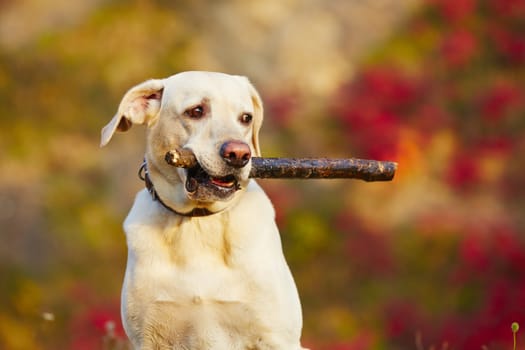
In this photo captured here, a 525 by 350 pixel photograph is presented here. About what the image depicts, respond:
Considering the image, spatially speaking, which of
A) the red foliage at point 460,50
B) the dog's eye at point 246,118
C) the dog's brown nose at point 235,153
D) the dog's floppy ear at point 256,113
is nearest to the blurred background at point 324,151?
the red foliage at point 460,50

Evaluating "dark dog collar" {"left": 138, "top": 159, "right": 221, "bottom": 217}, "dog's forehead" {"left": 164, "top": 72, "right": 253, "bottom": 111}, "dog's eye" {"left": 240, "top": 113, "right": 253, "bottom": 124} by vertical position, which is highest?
"dog's forehead" {"left": 164, "top": 72, "right": 253, "bottom": 111}

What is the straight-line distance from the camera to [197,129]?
3705mm

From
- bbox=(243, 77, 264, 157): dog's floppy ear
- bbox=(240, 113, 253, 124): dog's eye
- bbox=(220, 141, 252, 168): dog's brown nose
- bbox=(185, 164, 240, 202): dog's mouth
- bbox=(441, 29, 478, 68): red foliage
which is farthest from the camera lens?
bbox=(441, 29, 478, 68): red foliage

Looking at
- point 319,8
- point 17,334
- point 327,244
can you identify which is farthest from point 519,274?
point 17,334

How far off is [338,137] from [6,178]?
12.6 ft

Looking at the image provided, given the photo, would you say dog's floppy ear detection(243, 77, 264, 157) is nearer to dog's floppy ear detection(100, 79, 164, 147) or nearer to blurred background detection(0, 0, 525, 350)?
dog's floppy ear detection(100, 79, 164, 147)

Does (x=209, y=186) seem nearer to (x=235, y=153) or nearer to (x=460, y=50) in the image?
(x=235, y=153)

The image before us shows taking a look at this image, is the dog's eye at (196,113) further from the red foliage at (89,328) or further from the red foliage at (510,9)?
the red foliage at (510,9)

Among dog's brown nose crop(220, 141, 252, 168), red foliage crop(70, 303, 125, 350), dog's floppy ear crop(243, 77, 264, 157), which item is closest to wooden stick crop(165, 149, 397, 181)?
dog's brown nose crop(220, 141, 252, 168)

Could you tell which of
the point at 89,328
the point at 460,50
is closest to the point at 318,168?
the point at 89,328

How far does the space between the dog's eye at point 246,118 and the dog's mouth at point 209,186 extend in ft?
0.98

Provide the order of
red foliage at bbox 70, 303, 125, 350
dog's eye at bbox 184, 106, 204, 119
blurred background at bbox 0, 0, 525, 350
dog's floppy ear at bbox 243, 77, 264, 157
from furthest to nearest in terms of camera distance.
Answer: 1. blurred background at bbox 0, 0, 525, 350
2. red foliage at bbox 70, 303, 125, 350
3. dog's floppy ear at bbox 243, 77, 264, 157
4. dog's eye at bbox 184, 106, 204, 119

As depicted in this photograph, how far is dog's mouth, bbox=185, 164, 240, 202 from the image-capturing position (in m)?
3.62

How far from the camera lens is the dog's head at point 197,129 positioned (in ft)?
11.7
